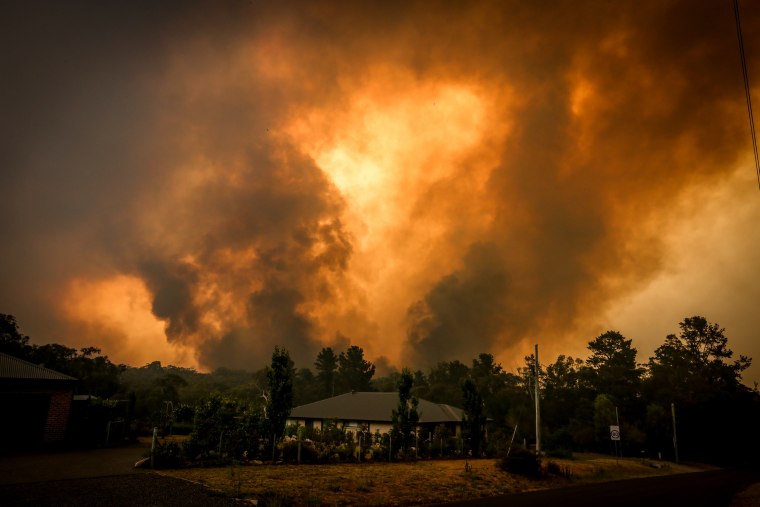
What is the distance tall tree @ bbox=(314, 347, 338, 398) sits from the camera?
118000 mm

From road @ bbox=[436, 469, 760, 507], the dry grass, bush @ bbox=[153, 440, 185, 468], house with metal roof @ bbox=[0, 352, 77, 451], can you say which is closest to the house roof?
the dry grass

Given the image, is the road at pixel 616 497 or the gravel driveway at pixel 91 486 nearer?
the gravel driveway at pixel 91 486

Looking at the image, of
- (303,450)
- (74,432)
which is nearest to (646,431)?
(303,450)

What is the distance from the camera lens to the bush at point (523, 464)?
2497cm

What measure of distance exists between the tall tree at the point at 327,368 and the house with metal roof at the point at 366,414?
63.4 m

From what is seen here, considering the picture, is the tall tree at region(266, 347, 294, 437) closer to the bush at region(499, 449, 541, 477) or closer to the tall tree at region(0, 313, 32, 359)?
the bush at region(499, 449, 541, 477)

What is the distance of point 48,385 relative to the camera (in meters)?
26.6

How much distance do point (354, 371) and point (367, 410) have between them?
220 ft

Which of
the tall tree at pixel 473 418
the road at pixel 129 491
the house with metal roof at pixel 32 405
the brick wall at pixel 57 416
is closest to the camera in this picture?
the road at pixel 129 491

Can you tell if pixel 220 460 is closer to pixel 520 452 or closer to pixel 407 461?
pixel 407 461

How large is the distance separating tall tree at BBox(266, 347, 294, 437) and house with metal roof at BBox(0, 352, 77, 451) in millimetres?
Result: 12657

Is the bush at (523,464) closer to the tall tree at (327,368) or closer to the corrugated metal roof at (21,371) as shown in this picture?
the corrugated metal roof at (21,371)

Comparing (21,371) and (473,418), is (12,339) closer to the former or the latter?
(21,371)

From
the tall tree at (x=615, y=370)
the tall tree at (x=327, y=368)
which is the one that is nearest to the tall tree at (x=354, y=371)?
the tall tree at (x=327, y=368)
